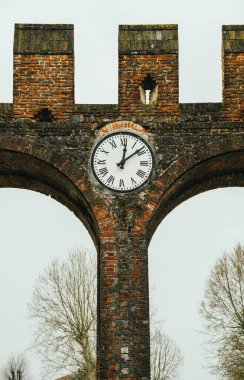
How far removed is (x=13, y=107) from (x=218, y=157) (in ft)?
11.0

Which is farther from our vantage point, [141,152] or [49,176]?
[49,176]

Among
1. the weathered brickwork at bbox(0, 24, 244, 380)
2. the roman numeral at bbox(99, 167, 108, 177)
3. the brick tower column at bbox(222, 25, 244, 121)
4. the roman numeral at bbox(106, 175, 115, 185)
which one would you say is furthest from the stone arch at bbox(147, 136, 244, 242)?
the roman numeral at bbox(99, 167, 108, 177)

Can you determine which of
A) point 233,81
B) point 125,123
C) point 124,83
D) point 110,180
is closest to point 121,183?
point 110,180

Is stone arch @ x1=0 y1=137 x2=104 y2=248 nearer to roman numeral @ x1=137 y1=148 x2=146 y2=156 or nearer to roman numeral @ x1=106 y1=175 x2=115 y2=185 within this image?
roman numeral @ x1=106 y1=175 x2=115 y2=185

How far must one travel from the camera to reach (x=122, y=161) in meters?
13.8

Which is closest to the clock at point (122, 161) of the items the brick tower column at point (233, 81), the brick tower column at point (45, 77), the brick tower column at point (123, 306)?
the brick tower column at point (123, 306)

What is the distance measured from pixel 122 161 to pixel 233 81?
221 centimetres

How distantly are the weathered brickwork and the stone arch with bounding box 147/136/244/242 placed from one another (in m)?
0.02

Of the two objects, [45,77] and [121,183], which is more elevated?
[45,77]

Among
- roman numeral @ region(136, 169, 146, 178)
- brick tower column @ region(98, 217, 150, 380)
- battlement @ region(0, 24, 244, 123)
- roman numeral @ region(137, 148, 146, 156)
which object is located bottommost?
brick tower column @ region(98, 217, 150, 380)

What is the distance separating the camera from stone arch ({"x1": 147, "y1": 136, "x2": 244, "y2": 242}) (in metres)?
13.8

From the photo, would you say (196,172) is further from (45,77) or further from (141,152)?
(45,77)

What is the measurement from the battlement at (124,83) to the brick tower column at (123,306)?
198cm

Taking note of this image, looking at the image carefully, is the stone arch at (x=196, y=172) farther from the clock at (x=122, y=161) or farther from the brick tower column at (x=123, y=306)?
the brick tower column at (x=123, y=306)
